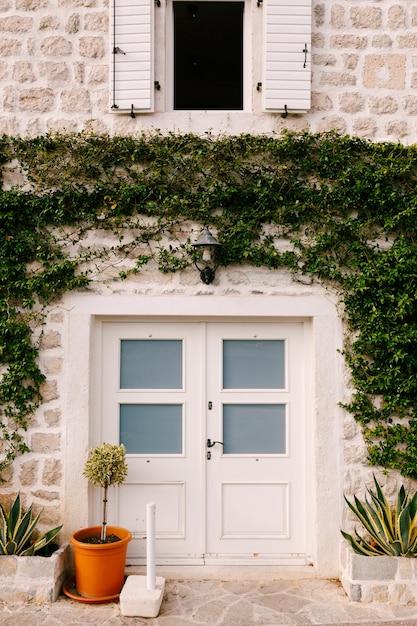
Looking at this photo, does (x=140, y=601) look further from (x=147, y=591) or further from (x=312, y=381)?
(x=312, y=381)

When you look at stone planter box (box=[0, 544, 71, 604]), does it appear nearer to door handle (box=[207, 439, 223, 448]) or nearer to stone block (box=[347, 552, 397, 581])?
door handle (box=[207, 439, 223, 448])

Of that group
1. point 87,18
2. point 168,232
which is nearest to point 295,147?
point 168,232

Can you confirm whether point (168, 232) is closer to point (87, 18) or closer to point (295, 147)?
point (295, 147)

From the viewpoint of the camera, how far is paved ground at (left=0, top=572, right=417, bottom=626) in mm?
4133

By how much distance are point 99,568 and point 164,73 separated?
4.25 meters

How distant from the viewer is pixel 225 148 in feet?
16.2

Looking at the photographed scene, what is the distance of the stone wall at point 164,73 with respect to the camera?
5055mm

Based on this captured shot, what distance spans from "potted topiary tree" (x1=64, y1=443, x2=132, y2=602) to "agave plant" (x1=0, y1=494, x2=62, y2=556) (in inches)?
9.5

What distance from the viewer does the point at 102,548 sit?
4.39 metres

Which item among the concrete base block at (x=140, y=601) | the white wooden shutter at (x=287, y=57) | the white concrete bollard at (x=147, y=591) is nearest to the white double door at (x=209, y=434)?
the white concrete bollard at (x=147, y=591)

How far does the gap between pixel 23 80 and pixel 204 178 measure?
1.85m

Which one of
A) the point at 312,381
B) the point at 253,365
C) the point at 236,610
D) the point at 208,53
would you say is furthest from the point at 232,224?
the point at 208,53

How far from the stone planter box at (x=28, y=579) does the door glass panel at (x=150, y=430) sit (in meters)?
1.14

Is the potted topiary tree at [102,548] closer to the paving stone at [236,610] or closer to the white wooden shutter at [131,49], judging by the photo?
the paving stone at [236,610]
